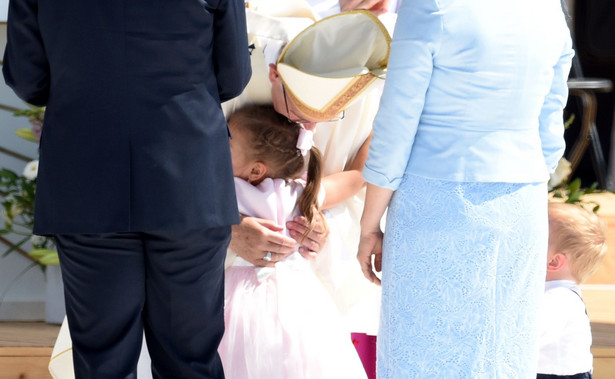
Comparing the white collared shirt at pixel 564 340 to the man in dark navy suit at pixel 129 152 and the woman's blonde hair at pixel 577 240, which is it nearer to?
the woman's blonde hair at pixel 577 240

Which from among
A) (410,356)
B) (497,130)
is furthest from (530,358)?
(497,130)

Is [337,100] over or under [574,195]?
over

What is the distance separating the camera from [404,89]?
2.04 m

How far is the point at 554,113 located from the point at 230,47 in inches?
29.9

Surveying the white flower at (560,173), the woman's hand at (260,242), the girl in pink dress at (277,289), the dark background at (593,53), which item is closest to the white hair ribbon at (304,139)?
the girl in pink dress at (277,289)

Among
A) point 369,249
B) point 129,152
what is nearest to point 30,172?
point 129,152

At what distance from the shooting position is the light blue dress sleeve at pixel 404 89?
6.58 feet

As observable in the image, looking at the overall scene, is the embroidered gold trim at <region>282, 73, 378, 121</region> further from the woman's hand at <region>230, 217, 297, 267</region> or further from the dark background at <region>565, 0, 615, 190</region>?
the dark background at <region>565, 0, 615, 190</region>

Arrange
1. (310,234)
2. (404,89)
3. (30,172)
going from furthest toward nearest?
(30,172)
(310,234)
(404,89)

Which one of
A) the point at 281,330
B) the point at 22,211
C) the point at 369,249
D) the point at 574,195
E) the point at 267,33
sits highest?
the point at 267,33

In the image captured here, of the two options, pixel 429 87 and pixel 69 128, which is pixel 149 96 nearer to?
pixel 69 128

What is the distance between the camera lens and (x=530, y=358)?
7.23 feet

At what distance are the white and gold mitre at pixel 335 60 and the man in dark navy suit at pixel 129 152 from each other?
9.3 inches

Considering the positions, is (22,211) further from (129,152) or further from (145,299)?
(129,152)
